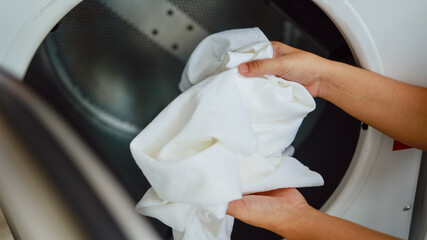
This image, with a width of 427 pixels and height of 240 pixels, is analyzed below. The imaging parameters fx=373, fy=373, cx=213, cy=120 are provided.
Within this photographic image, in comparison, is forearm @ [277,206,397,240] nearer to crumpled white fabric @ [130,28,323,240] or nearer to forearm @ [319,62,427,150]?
crumpled white fabric @ [130,28,323,240]

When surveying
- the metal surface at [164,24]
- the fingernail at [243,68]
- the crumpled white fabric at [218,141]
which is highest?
the metal surface at [164,24]

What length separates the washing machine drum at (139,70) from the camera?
0.73 metres

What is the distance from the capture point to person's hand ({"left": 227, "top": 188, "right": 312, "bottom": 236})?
0.54 meters

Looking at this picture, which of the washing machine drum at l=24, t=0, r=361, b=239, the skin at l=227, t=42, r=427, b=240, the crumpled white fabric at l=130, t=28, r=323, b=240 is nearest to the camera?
the crumpled white fabric at l=130, t=28, r=323, b=240

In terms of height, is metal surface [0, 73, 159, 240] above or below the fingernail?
below

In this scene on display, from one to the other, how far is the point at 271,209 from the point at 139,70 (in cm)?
44

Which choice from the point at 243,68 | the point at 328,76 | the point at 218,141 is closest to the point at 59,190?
the point at 218,141

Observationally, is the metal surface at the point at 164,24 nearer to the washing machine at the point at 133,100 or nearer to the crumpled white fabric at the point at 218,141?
the washing machine at the point at 133,100

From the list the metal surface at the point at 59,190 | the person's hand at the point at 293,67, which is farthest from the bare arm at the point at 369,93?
the metal surface at the point at 59,190

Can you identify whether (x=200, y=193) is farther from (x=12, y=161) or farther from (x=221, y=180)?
(x=12, y=161)

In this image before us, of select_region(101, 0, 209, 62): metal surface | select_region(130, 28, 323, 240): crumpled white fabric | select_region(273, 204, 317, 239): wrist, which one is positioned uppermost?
select_region(101, 0, 209, 62): metal surface

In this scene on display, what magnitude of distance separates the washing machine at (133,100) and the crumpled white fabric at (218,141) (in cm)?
7

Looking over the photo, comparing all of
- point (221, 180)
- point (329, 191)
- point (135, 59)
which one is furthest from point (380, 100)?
point (135, 59)

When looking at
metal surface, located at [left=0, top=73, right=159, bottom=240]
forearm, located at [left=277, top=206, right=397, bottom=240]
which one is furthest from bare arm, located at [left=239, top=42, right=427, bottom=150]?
metal surface, located at [left=0, top=73, right=159, bottom=240]
